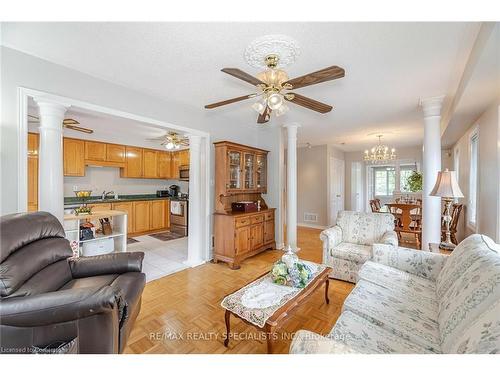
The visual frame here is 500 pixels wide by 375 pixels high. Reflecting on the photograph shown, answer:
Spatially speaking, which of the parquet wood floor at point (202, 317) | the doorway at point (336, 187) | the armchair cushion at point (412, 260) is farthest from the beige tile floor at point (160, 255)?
the doorway at point (336, 187)

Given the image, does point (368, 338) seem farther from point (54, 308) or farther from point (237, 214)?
point (237, 214)

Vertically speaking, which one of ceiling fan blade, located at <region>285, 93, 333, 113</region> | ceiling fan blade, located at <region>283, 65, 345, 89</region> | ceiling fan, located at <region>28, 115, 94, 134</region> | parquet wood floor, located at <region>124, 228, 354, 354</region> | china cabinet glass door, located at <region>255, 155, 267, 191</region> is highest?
ceiling fan, located at <region>28, 115, 94, 134</region>

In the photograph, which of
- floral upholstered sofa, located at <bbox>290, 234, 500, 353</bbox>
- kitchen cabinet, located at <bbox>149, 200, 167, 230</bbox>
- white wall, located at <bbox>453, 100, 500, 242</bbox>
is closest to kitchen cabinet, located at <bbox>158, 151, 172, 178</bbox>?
kitchen cabinet, located at <bbox>149, 200, 167, 230</bbox>

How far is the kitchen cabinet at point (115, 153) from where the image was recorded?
4.80 metres

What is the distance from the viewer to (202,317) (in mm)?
2014

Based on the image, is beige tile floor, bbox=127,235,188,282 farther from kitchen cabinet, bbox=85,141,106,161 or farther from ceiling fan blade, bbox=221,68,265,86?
ceiling fan blade, bbox=221,68,265,86

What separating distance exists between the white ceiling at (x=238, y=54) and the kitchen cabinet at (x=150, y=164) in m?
3.08

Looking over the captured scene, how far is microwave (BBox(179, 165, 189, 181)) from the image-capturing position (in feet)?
18.5

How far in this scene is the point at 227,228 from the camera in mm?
3299

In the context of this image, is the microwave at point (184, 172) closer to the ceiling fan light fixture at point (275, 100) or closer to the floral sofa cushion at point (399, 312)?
the ceiling fan light fixture at point (275, 100)

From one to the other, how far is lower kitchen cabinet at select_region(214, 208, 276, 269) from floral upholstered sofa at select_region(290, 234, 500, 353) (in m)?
1.82
